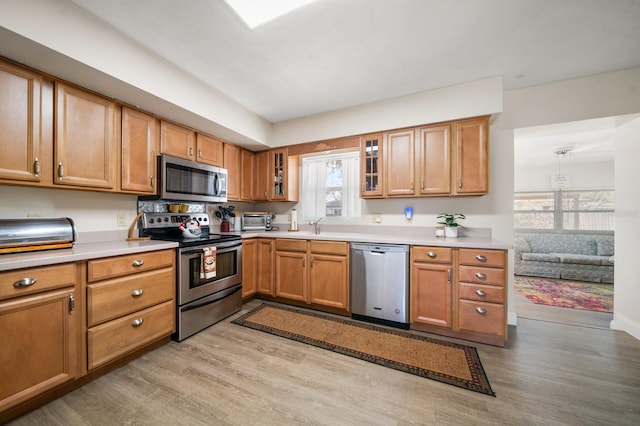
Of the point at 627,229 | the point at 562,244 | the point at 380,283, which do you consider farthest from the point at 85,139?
the point at 562,244

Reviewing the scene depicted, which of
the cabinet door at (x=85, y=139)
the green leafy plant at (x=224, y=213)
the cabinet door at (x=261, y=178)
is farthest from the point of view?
the cabinet door at (x=261, y=178)

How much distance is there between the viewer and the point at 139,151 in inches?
90.0

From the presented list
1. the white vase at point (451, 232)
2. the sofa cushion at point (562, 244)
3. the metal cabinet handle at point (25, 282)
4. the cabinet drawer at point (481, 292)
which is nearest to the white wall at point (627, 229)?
the cabinet drawer at point (481, 292)

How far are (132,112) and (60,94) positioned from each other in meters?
0.48

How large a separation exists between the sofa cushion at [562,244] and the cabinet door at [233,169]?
6265 mm

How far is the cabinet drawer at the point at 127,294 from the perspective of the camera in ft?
5.43

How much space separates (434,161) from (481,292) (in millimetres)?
1407

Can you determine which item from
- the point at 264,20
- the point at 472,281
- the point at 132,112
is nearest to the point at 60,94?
the point at 132,112

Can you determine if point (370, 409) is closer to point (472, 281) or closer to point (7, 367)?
point (472, 281)

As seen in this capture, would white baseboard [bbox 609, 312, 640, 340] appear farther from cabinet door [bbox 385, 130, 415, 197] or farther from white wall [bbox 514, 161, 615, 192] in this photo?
Result: white wall [bbox 514, 161, 615, 192]

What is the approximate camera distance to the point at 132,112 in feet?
7.27

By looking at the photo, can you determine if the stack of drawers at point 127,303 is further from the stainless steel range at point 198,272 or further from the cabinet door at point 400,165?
the cabinet door at point 400,165

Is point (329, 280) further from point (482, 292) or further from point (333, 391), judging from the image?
point (482, 292)

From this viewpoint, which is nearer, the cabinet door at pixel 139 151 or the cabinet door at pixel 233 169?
the cabinet door at pixel 139 151
